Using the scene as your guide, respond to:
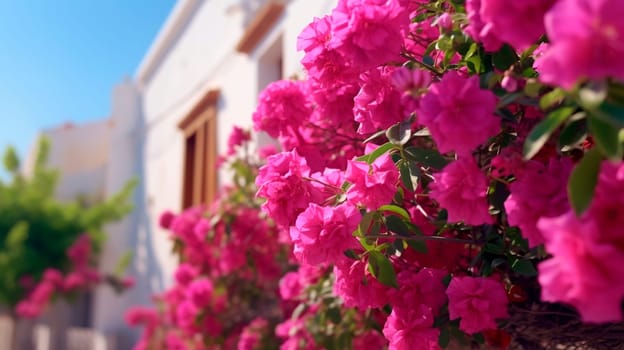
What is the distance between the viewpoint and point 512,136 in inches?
51.9

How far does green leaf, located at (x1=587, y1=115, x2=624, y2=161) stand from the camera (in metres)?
0.82

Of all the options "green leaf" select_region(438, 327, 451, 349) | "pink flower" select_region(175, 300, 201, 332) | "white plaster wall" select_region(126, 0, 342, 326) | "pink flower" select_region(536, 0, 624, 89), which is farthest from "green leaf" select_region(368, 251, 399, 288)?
"pink flower" select_region(175, 300, 201, 332)

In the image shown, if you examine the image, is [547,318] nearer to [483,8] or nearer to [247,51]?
[483,8]

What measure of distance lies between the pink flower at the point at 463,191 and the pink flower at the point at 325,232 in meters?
0.21

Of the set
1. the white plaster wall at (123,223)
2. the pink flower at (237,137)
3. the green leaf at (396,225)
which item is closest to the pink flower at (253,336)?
the pink flower at (237,137)

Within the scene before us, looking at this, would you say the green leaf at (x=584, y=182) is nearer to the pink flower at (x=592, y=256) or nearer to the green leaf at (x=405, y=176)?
the pink flower at (x=592, y=256)

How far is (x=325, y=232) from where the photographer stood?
1.27 meters

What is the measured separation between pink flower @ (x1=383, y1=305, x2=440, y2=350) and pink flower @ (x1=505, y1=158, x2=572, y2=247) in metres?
0.45

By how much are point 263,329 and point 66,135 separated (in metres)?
10.5

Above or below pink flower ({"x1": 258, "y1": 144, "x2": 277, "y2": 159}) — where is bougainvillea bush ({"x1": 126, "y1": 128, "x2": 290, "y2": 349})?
below

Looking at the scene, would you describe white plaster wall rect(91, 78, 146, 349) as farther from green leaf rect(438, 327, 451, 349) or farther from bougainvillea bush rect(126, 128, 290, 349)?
green leaf rect(438, 327, 451, 349)

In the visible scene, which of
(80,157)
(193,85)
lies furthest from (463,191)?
(80,157)

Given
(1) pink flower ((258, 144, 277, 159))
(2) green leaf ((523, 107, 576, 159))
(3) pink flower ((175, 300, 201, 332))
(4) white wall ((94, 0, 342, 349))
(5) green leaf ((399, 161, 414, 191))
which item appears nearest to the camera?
(2) green leaf ((523, 107, 576, 159))

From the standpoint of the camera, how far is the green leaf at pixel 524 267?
1.34 m
